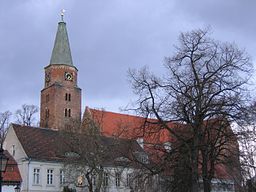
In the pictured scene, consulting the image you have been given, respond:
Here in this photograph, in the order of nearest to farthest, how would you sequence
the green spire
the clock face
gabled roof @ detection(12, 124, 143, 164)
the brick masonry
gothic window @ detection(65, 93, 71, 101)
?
1. gabled roof @ detection(12, 124, 143, 164)
2. the brick masonry
3. gothic window @ detection(65, 93, 71, 101)
4. the clock face
5. the green spire

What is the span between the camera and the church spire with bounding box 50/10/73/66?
286ft

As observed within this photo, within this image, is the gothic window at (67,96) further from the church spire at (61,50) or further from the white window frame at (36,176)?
the white window frame at (36,176)

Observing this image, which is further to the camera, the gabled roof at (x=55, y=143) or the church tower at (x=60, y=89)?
the church tower at (x=60, y=89)

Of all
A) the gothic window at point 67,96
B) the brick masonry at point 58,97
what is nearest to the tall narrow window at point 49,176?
the brick masonry at point 58,97

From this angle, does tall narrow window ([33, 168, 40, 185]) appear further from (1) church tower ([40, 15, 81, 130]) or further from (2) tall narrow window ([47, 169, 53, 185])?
(1) church tower ([40, 15, 81, 130])

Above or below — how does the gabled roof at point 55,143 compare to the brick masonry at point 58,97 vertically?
below

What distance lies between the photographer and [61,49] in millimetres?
87875

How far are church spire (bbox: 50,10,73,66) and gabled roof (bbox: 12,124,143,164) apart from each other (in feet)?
105

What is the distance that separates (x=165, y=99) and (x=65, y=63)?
61009 millimetres

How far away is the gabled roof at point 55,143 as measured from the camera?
42.7 metres

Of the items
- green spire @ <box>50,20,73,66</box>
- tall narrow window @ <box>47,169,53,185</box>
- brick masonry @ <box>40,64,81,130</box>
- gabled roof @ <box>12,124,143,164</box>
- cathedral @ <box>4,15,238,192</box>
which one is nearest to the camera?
cathedral @ <box>4,15,238,192</box>

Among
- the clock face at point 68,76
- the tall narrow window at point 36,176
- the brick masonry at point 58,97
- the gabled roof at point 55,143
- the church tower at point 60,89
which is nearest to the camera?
the gabled roof at point 55,143

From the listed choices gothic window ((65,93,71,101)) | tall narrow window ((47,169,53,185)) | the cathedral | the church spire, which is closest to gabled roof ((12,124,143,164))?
the cathedral

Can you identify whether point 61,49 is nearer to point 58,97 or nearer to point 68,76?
point 68,76
